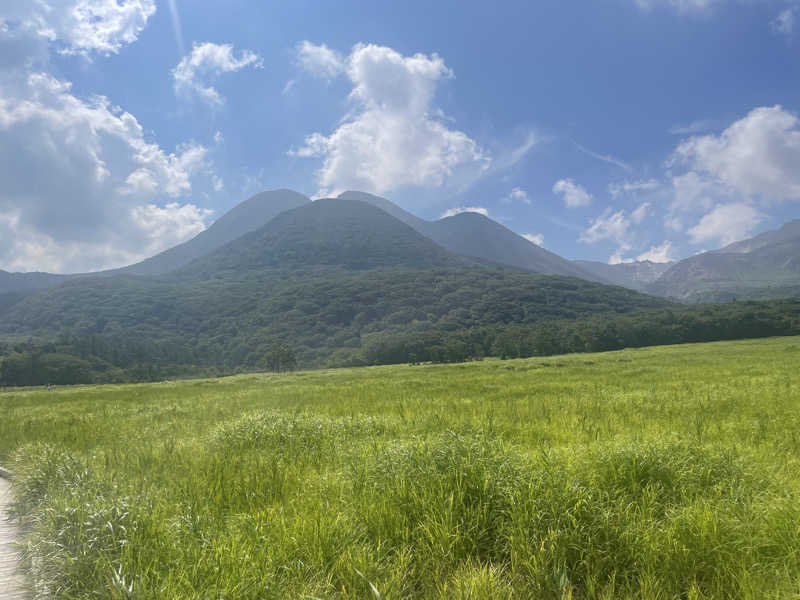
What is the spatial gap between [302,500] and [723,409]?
11.8m

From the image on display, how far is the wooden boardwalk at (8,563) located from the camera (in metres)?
3.66

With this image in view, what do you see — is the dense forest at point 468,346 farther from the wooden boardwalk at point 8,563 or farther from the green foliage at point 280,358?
the wooden boardwalk at point 8,563

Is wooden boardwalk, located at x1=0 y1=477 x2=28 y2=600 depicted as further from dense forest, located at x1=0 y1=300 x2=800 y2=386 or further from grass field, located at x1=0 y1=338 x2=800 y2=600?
dense forest, located at x1=0 y1=300 x2=800 y2=386

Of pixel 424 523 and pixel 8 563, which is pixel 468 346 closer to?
pixel 424 523

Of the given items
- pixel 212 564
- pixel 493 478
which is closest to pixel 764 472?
pixel 493 478

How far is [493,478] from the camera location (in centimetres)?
431

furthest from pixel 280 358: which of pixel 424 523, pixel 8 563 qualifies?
pixel 424 523

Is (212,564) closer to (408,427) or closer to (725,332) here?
(408,427)

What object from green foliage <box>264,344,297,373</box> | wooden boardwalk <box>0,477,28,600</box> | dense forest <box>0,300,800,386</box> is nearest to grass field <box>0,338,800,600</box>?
wooden boardwalk <box>0,477,28,600</box>

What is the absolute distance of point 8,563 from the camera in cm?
424

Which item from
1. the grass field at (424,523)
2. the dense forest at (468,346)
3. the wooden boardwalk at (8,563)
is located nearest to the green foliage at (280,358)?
the dense forest at (468,346)

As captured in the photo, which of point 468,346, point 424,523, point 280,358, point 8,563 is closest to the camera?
point 424,523

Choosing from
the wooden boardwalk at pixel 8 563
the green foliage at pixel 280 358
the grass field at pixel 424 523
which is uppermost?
the grass field at pixel 424 523

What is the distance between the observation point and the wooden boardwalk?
366 centimetres
